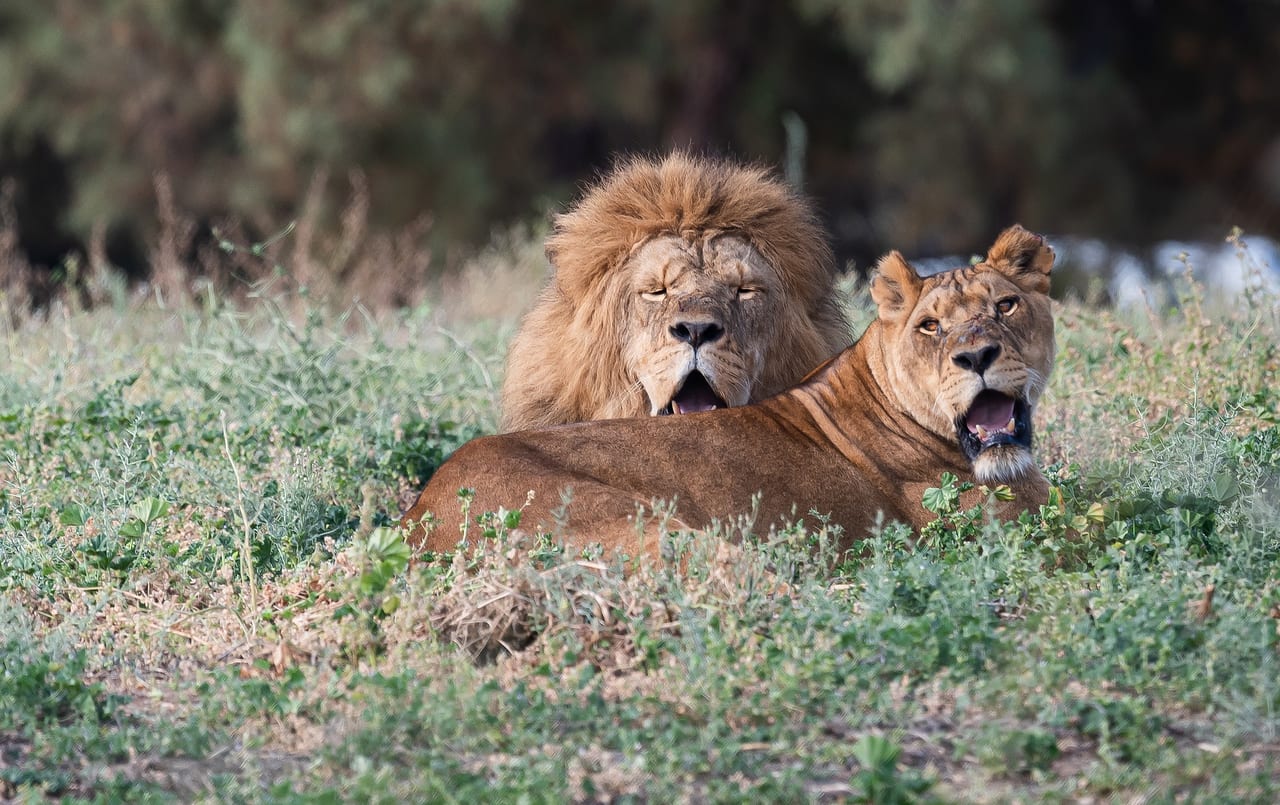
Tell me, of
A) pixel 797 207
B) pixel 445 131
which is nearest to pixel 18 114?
pixel 445 131

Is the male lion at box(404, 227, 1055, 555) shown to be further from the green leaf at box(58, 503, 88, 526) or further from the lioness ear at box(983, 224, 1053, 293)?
the green leaf at box(58, 503, 88, 526)

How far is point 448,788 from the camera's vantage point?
3482 mm

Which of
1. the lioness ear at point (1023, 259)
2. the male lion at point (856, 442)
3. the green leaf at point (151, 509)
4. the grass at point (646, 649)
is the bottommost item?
the grass at point (646, 649)

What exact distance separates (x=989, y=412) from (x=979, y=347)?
24 cm

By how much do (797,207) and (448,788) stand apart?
11.5 ft

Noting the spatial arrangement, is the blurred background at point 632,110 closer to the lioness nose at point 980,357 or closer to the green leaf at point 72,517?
the green leaf at point 72,517

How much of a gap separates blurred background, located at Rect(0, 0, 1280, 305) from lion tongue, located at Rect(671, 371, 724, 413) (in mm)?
10168

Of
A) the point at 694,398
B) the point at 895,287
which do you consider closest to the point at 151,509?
the point at 694,398

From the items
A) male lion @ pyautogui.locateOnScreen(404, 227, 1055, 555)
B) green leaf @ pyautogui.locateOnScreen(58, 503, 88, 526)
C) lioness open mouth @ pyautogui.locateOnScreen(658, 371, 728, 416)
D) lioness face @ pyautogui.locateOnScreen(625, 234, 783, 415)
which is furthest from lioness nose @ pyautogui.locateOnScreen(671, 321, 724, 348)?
green leaf @ pyautogui.locateOnScreen(58, 503, 88, 526)

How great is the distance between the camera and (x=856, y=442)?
5414mm

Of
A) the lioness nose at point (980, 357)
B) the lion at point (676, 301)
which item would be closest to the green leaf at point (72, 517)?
the lion at point (676, 301)

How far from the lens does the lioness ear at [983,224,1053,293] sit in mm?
5422

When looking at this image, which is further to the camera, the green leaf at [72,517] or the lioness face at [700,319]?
the lioness face at [700,319]

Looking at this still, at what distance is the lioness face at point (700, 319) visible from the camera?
580 centimetres
